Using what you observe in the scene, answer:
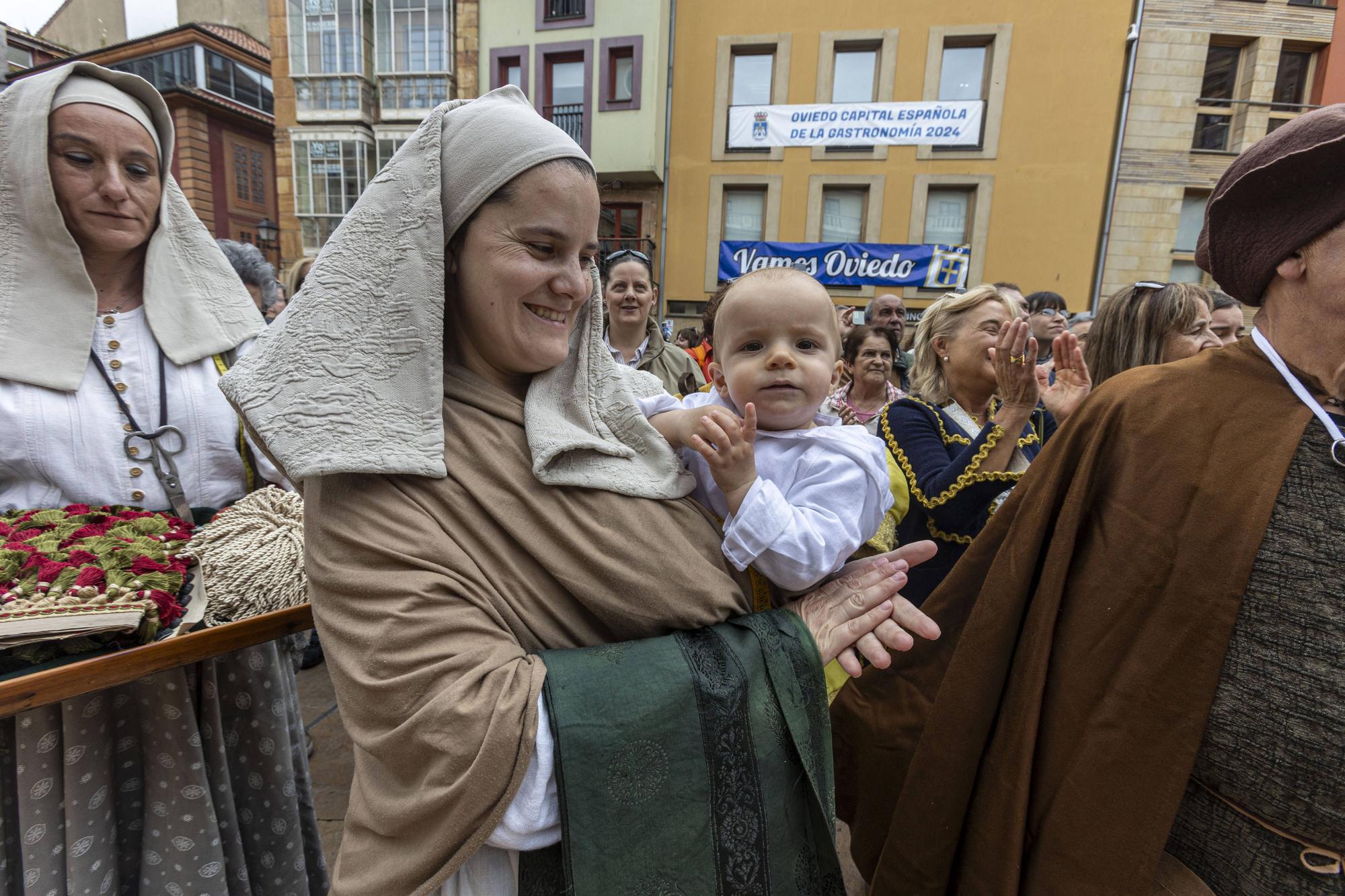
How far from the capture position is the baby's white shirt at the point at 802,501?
4.02 feet

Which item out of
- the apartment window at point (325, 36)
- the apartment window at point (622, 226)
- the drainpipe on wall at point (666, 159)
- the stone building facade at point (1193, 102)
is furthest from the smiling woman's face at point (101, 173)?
the apartment window at point (325, 36)

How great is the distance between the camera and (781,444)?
1.50 metres

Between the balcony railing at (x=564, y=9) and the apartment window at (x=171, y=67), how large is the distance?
38.0 ft

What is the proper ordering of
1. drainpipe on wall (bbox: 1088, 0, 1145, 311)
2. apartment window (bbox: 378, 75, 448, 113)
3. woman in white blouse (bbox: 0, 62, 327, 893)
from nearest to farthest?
woman in white blouse (bbox: 0, 62, 327, 893), drainpipe on wall (bbox: 1088, 0, 1145, 311), apartment window (bbox: 378, 75, 448, 113)

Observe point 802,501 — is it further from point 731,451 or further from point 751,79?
point 751,79

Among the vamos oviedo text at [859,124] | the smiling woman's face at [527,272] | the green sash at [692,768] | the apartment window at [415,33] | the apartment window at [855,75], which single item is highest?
the apartment window at [415,33]

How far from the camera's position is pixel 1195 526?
1.21 meters

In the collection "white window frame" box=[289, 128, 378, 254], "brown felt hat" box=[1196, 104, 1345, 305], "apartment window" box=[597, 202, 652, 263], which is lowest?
"brown felt hat" box=[1196, 104, 1345, 305]

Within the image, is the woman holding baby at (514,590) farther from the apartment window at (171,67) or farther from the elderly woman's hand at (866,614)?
the apartment window at (171,67)

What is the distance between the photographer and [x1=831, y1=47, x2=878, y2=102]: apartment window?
1468cm

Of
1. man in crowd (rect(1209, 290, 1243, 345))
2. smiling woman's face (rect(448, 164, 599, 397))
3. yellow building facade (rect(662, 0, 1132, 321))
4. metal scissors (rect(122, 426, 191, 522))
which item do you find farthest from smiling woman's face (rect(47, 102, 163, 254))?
yellow building facade (rect(662, 0, 1132, 321))

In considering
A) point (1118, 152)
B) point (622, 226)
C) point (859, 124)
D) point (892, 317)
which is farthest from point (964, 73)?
point (892, 317)

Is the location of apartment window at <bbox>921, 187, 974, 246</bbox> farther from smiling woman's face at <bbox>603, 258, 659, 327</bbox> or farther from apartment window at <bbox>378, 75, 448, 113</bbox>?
smiling woman's face at <bbox>603, 258, 659, 327</bbox>

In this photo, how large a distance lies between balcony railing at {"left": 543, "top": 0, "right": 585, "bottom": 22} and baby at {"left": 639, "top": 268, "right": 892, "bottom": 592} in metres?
16.9
